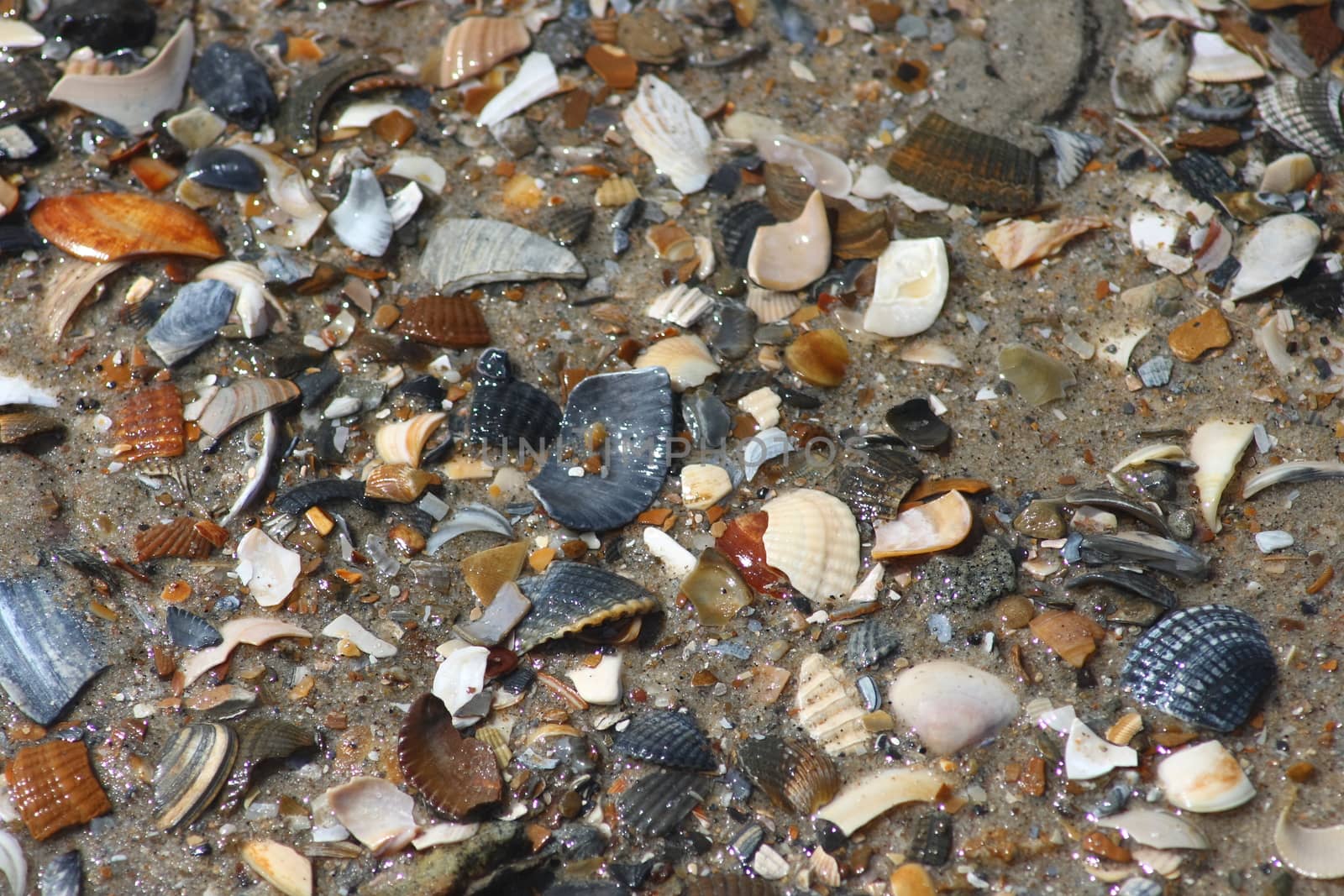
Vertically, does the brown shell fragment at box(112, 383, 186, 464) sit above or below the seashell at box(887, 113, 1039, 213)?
below

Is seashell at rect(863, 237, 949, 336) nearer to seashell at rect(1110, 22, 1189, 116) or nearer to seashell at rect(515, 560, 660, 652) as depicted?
seashell at rect(1110, 22, 1189, 116)

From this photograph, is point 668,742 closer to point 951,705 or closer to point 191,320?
point 951,705

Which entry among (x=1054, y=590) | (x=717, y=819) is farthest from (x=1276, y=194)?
(x=717, y=819)

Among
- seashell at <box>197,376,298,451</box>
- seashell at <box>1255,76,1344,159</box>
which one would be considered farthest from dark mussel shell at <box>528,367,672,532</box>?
seashell at <box>1255,76,1344,159</box>

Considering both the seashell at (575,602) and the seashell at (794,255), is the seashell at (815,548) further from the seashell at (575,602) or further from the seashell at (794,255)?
the seashell at (794,255)

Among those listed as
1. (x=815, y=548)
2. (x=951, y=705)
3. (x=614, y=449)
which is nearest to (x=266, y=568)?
(x=614, y=449)

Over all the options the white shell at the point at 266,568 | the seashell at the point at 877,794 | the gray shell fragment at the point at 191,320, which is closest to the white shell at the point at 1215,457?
the seashell at the point at 877,794

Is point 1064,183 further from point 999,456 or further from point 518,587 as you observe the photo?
point 518,587
